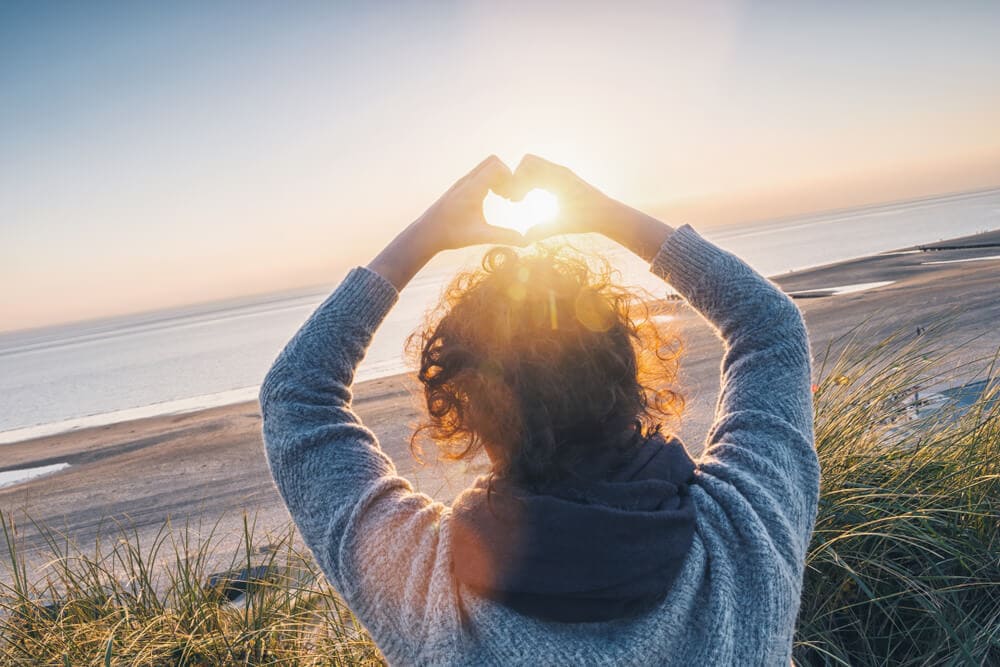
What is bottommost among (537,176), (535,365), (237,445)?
(237,445)

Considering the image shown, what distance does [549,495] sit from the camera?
1.00m

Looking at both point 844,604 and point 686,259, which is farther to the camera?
point 844,604

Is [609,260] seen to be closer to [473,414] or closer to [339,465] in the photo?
[473,414]

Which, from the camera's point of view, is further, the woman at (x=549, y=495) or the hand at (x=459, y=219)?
the hand at (x=459, y=219)

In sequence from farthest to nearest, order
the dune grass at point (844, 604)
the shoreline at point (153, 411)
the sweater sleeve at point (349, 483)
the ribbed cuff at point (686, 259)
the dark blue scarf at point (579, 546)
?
the shoreline at point (153, 411) → the dune grass at point (844, 604) → the ribbed cuff at point (686, 259) → the sweater sleeve at point (349, 483) → the dark blue scarf at point (579, 546)

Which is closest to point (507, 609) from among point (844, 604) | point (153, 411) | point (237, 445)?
point (844, 604)

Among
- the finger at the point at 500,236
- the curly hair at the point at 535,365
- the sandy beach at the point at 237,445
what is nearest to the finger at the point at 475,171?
the finger at the point at 500,236

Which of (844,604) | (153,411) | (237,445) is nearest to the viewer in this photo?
(844,604)

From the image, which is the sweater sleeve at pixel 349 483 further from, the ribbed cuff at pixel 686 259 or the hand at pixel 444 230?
the ribbed cuff at pixel 686 259

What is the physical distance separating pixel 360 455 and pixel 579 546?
0.43 metres

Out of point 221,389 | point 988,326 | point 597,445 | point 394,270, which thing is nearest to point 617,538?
point 597,445

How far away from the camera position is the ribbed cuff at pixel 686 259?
1.37 metres

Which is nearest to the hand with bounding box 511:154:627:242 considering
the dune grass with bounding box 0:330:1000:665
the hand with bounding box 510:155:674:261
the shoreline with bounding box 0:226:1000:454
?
the hand with bounding box 510:155:674:261

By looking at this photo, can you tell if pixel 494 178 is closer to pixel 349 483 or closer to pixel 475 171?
pixel 475 171
